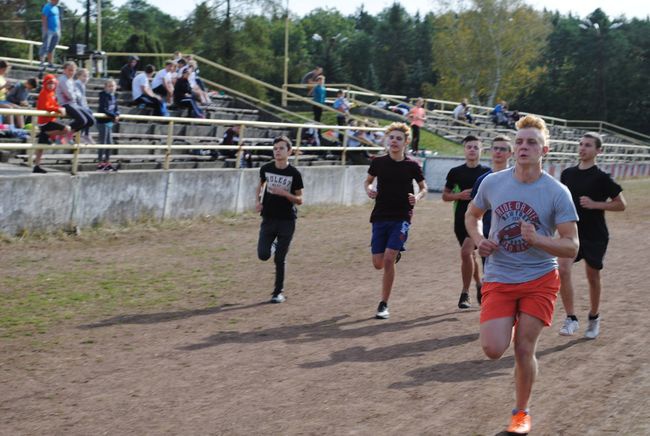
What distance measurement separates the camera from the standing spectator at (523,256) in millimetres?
5594

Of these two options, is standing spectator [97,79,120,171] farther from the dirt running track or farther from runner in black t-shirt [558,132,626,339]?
runner in black t-shirt [558,132,626,339]

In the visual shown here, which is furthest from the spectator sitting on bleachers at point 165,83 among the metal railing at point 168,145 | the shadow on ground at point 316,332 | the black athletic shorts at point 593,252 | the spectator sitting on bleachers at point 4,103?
the black athletic shorts at point 593,252

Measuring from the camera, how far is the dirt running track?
5941 mm

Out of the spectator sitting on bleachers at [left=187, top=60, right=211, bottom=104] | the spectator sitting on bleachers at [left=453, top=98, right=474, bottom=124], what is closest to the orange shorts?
the spectator sitting on bleachers at [left=187, top=60, right=211, bottom=104]

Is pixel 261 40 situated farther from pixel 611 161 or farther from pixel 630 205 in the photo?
pixel 630 205

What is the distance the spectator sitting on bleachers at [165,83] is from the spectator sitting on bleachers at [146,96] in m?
0.81

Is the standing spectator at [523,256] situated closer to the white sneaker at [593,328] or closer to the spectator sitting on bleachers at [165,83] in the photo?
the white sneaker at [593,328]

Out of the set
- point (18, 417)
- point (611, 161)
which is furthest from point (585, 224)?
point (611, 161)

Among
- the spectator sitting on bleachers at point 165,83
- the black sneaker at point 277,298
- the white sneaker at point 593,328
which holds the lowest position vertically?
the black sneaker at point 277,298

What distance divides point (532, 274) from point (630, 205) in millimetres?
20489

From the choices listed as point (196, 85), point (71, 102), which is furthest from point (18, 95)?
point (196, 85)

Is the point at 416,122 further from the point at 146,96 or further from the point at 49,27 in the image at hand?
the point at 49,27

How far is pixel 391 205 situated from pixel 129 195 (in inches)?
265

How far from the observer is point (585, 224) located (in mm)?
8648
